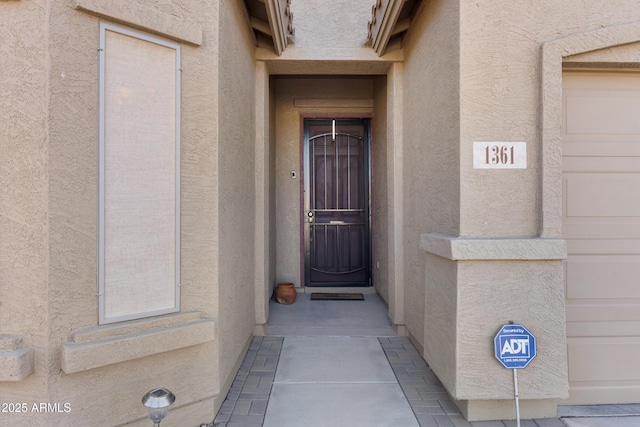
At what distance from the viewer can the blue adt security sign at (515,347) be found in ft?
7.50

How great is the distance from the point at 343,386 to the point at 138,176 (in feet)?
7.24

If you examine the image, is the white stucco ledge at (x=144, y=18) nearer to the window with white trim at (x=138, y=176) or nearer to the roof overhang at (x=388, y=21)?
the window with white trim at (x=138, y=176)

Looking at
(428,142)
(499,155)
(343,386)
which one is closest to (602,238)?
(499,155)

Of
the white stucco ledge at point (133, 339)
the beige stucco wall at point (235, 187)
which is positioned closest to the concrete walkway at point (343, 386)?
the beige stucco wall at point (235, 187)

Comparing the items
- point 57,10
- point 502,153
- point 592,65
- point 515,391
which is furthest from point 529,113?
point 57,10

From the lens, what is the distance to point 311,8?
4.29 m

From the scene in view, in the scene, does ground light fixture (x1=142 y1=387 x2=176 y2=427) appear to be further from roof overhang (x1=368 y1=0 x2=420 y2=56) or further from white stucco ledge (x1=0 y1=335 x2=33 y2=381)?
roof overhang (x1=368 y1=0 x2=420 y2=56)

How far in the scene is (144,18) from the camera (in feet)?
7.00

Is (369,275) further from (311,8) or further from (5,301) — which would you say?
(5,301)

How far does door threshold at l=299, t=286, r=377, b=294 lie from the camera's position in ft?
18.5

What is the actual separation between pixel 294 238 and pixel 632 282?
161 inches

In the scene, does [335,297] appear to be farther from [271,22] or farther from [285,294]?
[271,22]

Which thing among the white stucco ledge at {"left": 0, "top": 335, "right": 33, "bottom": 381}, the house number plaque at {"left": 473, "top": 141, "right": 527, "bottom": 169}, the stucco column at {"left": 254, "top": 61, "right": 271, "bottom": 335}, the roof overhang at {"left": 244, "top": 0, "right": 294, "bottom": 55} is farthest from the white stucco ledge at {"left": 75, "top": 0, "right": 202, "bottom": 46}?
the house number plaque at {"left": 473, "top": 141, "right": 527, "bottom": 169}

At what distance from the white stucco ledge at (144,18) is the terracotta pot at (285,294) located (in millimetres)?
3520
